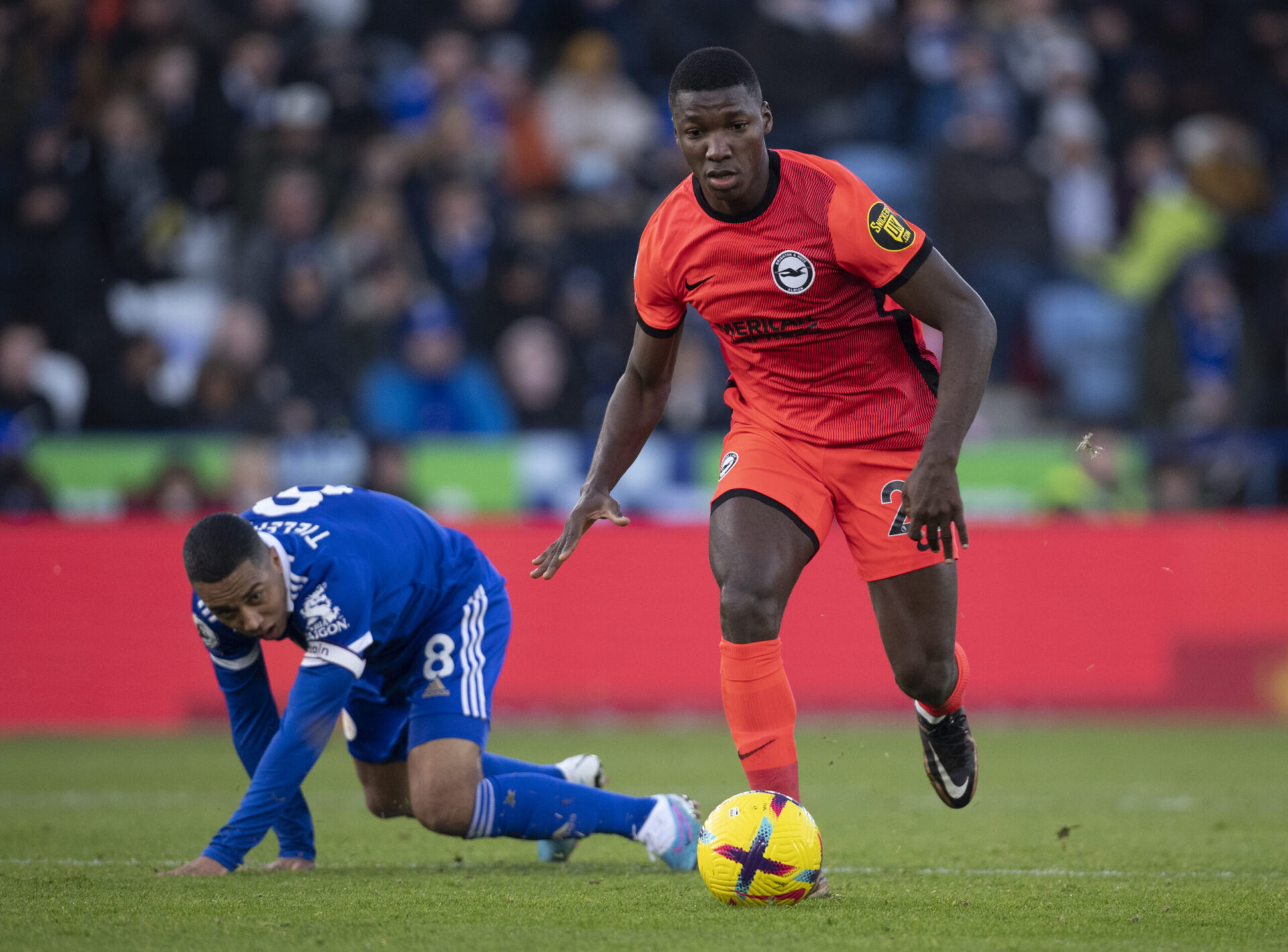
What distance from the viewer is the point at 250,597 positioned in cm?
482

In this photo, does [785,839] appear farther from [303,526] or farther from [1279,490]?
[1279,490]

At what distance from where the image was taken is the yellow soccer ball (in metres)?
4.45

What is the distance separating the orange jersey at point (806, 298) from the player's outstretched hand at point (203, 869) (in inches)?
86.8

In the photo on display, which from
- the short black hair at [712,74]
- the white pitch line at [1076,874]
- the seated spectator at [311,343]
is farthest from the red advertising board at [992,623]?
the short black hair at [712,74]

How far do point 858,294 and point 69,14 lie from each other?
1170 centimetres

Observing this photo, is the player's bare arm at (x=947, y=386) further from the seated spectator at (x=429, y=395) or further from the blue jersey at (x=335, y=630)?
the seated spectator at (x=429, y=395)

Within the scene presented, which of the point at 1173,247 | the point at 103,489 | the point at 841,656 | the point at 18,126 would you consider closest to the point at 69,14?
the point at 18,126

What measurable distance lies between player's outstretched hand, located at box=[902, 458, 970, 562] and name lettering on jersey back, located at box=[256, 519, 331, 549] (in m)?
1.93

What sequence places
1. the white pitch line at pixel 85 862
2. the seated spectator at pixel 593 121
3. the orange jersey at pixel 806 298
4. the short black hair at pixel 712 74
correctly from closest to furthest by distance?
the short black hair at pixel 712 74 → the orange jersey at pixel 806 298 → the white pitch line at pixel 85 862 → the seated spectator at pixel 593 121

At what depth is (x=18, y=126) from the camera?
45.0ft

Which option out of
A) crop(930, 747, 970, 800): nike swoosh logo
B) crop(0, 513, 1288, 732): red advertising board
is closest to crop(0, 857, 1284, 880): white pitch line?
crop(930, 747, 970, 800): nike swoosh logo

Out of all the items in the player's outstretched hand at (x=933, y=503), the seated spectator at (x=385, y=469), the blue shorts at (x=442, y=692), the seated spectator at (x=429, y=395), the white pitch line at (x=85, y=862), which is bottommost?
the white pitch line at (x=85, y=862)

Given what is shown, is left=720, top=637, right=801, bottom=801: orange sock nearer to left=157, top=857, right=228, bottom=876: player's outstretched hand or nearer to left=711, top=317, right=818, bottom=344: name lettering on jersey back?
left=711, top=317, right=818, bottom=344: name lettering on jersey back

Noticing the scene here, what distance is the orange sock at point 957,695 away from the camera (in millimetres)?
5414
